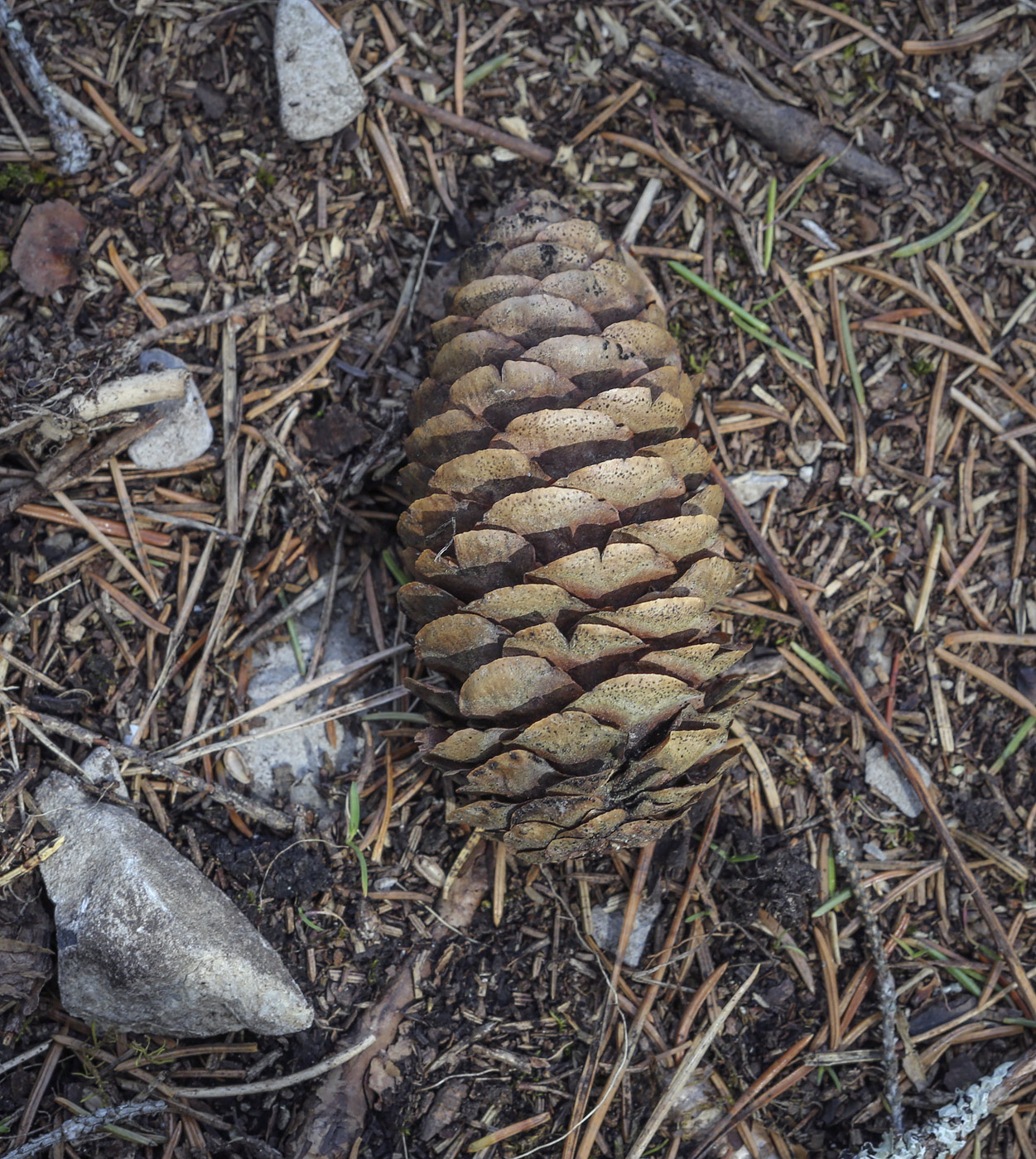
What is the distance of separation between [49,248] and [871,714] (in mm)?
2325

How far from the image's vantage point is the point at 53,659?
2.08m

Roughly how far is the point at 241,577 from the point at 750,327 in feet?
4.74

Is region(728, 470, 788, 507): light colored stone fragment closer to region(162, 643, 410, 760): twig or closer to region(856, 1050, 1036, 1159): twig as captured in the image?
region(162, 643, 410, 760): twig

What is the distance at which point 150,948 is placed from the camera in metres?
1.85

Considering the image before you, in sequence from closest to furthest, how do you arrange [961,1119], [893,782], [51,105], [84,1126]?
[84,1126], [961,1119], [51,105], [893,782]

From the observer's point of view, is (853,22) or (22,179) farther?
(853,22)

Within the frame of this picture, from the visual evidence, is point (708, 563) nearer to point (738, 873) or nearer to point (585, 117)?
point (738, 873)

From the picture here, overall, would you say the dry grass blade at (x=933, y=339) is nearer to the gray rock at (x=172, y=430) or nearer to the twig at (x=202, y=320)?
the twig at (x=202, y=320)

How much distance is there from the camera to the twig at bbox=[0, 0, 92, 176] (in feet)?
6.79

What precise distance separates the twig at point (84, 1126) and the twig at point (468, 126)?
7.70ft

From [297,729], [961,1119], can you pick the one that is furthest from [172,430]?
[961,1119]

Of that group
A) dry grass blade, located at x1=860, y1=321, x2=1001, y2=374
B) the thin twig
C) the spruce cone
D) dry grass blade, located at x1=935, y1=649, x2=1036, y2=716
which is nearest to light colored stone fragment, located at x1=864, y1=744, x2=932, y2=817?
dry grass blade, located at x1=935, y1=649, x2=1036, y2=716

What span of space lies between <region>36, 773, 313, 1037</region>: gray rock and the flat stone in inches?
68.3

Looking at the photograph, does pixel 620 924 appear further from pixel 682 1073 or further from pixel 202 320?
pixel 202 320
